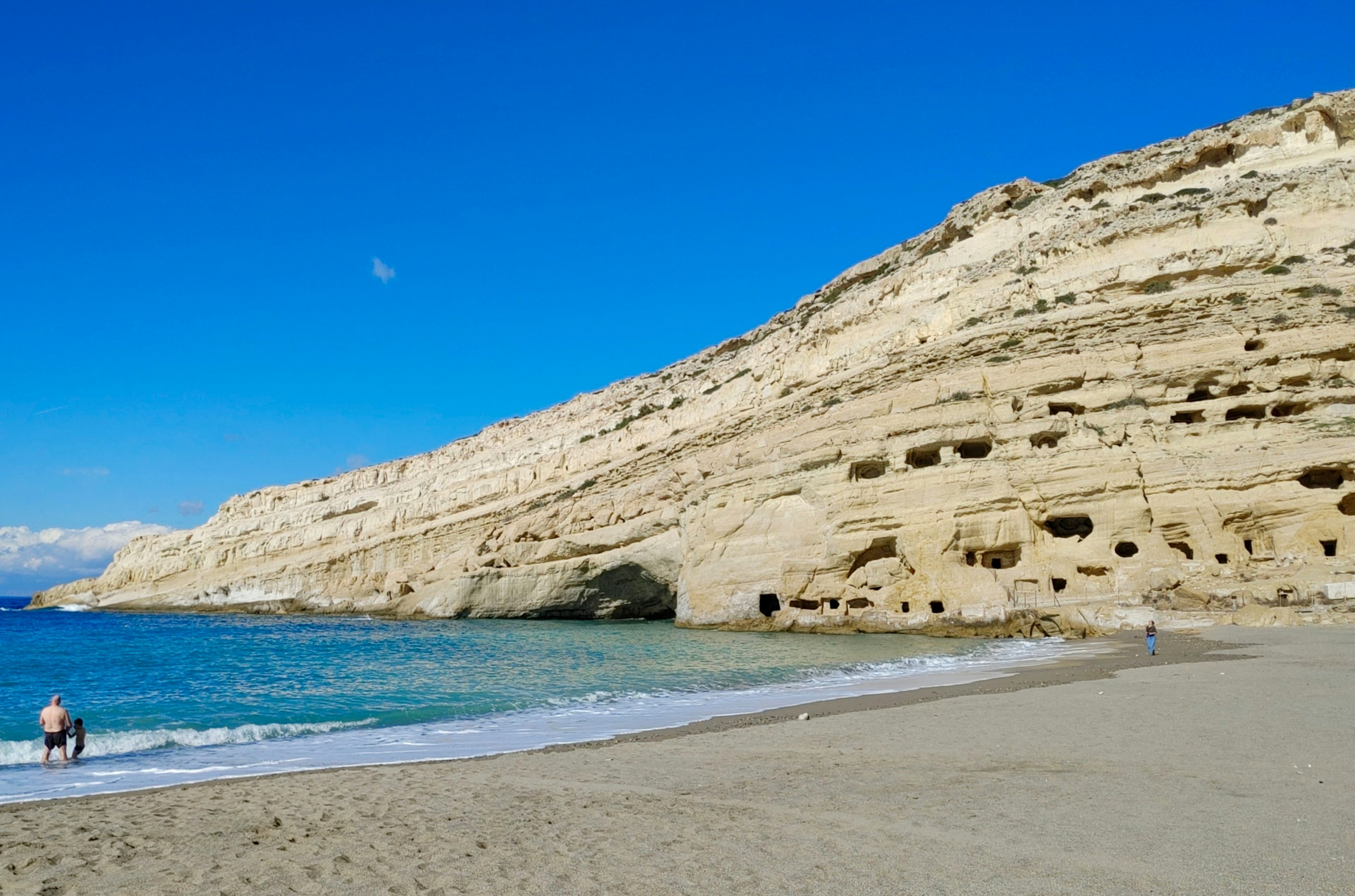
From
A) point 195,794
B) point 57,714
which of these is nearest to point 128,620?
point 57,714

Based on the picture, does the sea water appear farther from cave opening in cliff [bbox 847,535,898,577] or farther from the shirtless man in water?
cave opening in cliff [bbox 847,535,898,577]

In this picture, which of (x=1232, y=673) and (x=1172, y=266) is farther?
(x=1172, y=266)

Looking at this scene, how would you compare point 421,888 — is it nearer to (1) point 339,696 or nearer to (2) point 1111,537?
(1) point 339,696

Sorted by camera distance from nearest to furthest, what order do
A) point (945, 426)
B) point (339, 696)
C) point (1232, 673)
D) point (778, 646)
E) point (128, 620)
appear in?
point (1232, 673), point (339, 696), point (778, 646), point (945, 426), point (128, 620)

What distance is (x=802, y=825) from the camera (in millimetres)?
5555

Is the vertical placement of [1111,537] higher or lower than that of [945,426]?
lower

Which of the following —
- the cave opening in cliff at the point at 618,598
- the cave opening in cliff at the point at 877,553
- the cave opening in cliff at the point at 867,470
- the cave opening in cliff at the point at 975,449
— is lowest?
the cave opening in cliff at the point at 618,598

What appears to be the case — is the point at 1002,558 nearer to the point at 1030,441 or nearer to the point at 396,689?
the point at 1030,441

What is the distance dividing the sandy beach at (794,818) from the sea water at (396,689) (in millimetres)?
1743

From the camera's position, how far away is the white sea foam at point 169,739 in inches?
391

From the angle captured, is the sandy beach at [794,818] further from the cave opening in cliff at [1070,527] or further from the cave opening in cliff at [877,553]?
the cave opening in cliff at [877,553]

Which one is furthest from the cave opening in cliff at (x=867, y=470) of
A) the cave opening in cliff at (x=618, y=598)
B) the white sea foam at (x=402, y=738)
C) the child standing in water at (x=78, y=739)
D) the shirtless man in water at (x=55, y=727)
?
the shirtless man in water at (x=55, y=727)

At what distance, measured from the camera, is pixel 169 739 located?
420 inches

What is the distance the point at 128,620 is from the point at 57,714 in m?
40.9
